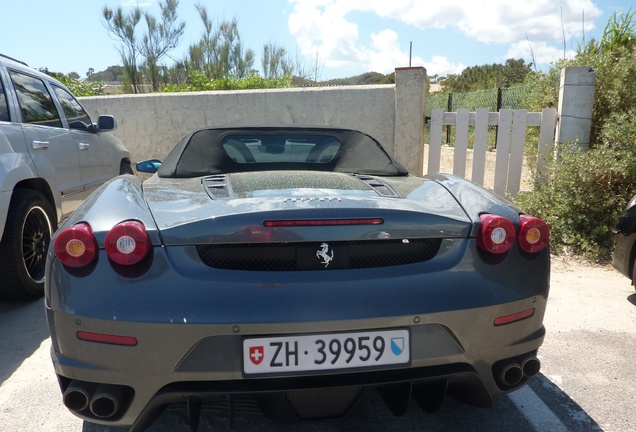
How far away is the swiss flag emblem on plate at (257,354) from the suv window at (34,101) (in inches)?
124

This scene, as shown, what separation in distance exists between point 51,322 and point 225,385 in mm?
640

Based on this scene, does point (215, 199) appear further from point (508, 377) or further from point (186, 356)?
point (508, 377)

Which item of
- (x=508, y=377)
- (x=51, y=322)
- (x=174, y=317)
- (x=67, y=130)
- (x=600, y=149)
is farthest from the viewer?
(x=600, y=149)

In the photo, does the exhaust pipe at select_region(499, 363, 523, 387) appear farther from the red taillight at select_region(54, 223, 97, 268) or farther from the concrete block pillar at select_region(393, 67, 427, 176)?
the concrete block pillar at select_region(393, 67, 427, 176)

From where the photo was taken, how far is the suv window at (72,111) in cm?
478

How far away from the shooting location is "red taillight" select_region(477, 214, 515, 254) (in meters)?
1.90

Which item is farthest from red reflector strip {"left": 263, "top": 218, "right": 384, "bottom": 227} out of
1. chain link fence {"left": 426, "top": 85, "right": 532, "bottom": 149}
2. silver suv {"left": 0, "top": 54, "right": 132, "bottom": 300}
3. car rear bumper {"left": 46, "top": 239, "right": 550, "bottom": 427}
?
chain link fence {"left": 426, "top": 85, "right": 532, "bottom": 149}

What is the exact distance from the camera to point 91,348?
169cm

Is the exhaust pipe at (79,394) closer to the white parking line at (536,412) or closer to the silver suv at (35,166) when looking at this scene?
the white parking line at (536,412)

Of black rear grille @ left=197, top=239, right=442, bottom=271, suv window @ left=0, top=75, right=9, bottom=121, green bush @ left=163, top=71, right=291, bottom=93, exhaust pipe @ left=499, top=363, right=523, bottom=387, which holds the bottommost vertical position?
exhaust pipe @ left=499, top=363, right=523, bottom=387

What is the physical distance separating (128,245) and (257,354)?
21.6 inches

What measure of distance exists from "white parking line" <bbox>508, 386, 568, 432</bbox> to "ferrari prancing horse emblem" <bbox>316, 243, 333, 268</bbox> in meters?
1.24

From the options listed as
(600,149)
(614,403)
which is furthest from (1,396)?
(600,149)

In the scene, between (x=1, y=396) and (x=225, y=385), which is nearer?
(x=225, y=385)
